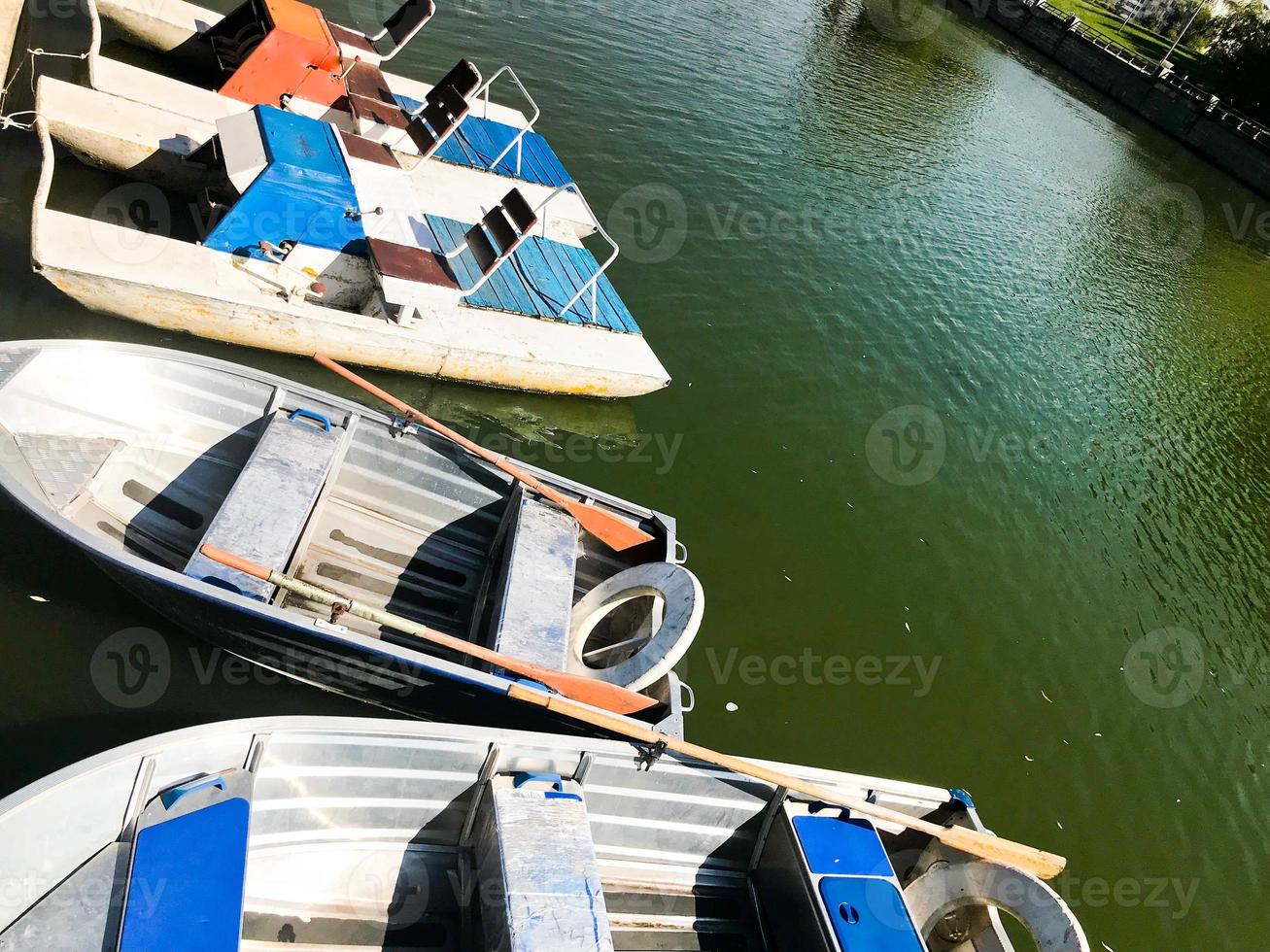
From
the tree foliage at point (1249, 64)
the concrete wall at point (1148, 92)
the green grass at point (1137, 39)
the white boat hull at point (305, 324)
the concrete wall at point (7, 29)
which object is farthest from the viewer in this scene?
the green grass at point (1137, 39)

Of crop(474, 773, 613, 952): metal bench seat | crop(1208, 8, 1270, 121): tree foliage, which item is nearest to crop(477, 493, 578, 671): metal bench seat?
crop(474, 773, 613, 952): metal bench seat

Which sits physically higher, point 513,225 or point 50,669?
point 513,225

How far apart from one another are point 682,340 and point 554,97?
25.6 ft

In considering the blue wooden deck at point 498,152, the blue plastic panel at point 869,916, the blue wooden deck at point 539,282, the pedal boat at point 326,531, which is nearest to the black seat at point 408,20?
the blue wooden deck at point 498,152

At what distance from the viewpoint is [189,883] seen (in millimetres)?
4559

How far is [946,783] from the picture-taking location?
8.84m

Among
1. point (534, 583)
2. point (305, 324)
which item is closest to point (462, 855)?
point (534, 583)

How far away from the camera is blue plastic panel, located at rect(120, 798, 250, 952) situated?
14.2ft

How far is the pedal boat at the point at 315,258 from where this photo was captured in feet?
30.1

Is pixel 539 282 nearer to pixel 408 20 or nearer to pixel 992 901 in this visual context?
pixel 408 20

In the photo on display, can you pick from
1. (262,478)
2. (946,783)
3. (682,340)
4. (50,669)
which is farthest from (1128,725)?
(50,669)

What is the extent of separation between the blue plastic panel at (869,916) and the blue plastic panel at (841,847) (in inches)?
3.7

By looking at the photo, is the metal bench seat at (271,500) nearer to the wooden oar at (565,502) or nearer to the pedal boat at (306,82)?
the wooden oar at (565,502)

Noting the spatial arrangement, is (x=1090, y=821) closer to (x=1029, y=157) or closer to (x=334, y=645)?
(x=334, y=645)
